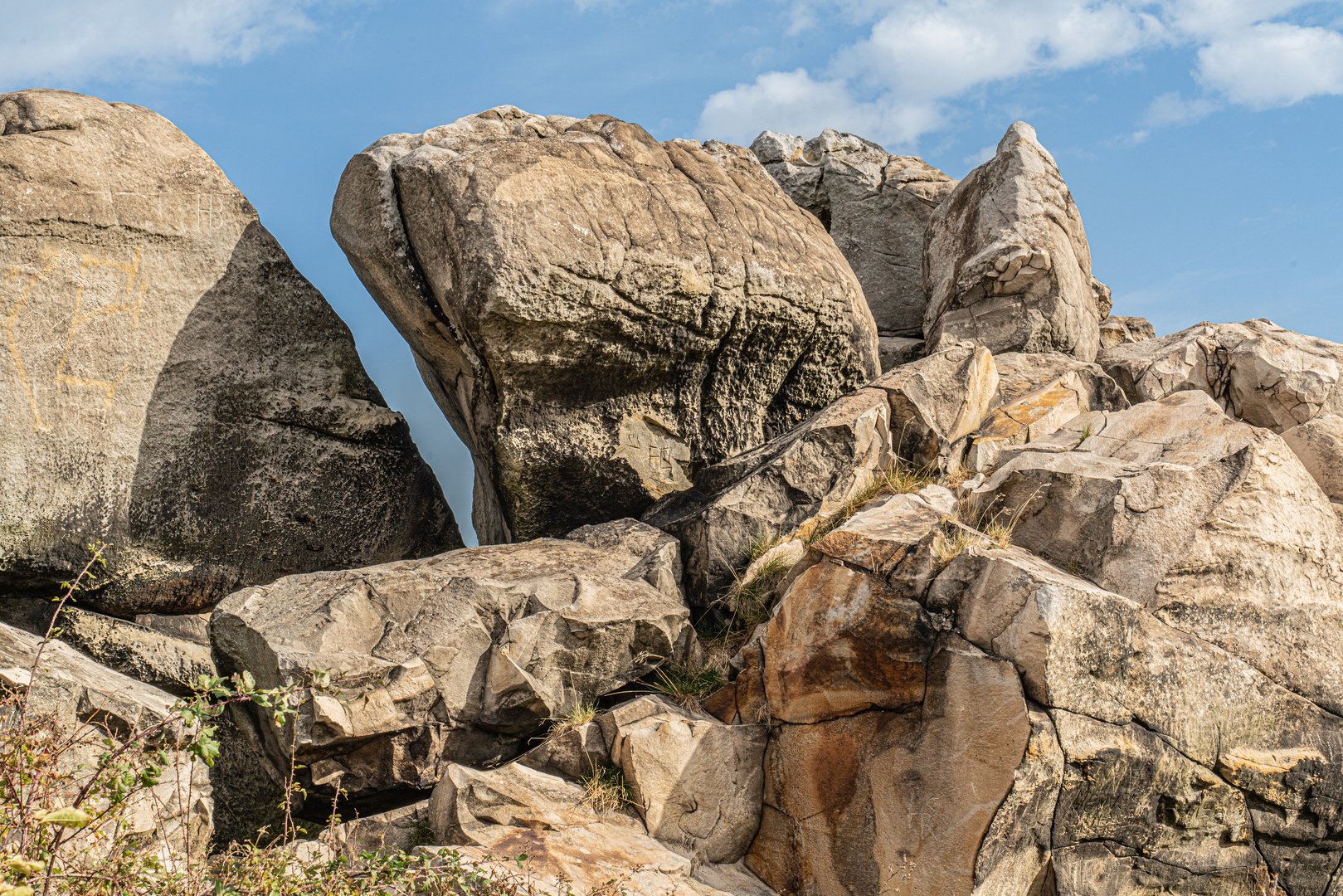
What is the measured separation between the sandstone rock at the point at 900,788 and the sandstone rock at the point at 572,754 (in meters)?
1.06

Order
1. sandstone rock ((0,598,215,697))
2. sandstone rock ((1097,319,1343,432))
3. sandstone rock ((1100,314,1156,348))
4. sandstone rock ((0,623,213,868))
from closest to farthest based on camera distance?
sandstone rock ((0,623,213,868)), sandstone rock ((0,598,215,697)), sandstone rock ((1097,319,1343,432)), sandstone rock ((1100,314,1156,348))

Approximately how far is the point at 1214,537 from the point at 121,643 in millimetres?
8050

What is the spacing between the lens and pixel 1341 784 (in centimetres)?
574

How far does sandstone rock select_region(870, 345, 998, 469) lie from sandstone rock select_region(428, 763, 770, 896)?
4.02 metres

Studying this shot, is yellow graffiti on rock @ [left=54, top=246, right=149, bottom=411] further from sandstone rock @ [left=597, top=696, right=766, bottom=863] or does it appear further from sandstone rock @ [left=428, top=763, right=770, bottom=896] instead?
sandstone rock @ [left=597, top=696, right=766, bottom=863]

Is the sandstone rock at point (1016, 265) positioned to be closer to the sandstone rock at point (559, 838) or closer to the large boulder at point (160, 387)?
the large boulder at point (160, 387)

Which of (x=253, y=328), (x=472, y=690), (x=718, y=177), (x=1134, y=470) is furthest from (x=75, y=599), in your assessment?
(x=1134, y=470)

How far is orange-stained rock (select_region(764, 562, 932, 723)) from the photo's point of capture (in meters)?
5.65

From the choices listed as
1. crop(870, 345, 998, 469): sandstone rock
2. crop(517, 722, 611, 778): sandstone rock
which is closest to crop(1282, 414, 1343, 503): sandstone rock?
crop(870, 345, 998, 469): sandstone rock

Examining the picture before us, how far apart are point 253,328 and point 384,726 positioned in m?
4.16

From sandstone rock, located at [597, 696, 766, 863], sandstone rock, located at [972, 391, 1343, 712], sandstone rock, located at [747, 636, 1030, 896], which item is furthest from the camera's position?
sandstone rock, located at [972, 391, 1343, 712]

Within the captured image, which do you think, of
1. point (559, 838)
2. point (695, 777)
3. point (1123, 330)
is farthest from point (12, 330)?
point (1123, 330)

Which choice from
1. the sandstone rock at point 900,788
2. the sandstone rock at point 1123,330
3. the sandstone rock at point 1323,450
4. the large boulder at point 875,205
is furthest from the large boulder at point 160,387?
the sandstone rock at point 1123,330

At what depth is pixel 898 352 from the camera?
1316 cm
